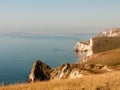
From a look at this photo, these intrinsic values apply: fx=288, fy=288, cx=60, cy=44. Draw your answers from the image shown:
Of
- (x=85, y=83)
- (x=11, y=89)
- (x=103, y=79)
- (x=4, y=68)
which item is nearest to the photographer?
(x=11, y=89)

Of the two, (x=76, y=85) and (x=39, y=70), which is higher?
(x=76, y=85)

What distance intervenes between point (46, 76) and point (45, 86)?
460 ft

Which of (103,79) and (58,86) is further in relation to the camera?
(103,79)

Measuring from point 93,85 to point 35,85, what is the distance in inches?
117

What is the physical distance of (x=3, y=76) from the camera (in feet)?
510

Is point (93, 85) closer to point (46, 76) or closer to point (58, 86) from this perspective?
point (58, 86)

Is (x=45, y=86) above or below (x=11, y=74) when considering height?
above

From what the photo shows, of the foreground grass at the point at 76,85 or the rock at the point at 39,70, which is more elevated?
the foreground grass at the point at 76,85

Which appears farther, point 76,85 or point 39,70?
point 39,70

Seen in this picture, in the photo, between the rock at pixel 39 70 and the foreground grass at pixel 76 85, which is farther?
the rock at pixel 39 70

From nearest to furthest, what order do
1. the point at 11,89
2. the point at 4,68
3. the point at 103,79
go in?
the point at 11,89 → the point at 103,79 → the point at 4,68

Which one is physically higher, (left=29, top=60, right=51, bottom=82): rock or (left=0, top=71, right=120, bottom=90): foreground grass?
(left=0, top=71, right=120, bottom=90): foreground grass

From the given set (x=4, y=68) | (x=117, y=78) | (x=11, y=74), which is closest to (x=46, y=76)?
(x=11, y=74)

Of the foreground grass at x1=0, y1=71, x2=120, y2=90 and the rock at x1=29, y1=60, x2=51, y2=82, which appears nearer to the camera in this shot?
the foreground grass at x1=0, y1=71, x2=120, y2=90
